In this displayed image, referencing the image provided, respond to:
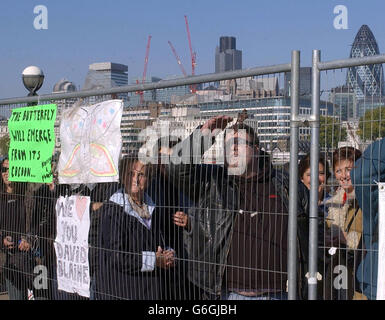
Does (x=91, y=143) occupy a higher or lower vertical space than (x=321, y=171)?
higher

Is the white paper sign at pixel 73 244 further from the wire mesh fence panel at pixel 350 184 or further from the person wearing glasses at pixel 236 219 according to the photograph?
the wire mesh fence panel at pixel 350 184

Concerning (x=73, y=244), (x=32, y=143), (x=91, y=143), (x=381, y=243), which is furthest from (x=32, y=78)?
(x=381, y=243)

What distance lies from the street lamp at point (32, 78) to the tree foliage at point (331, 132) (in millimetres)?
3771

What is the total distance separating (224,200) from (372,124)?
1.15 meters

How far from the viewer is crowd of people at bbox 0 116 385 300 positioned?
3.96 m

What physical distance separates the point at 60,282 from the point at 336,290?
108 inches

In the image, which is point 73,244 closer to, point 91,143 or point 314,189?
point 91,143

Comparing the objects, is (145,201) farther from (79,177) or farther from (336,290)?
(336,290)

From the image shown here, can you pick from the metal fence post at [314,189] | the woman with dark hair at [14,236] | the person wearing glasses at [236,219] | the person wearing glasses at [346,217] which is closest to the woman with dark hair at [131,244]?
the person wearing glasses at [236,219]

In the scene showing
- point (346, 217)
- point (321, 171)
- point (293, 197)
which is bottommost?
point (346, 217)

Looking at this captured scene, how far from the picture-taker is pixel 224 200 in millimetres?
4520

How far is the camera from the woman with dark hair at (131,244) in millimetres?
5035

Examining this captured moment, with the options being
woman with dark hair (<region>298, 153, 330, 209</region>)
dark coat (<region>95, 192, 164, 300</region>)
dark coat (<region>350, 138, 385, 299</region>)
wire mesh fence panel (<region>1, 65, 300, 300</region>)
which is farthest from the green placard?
dark coat (<region>350, 138, 385, 299</region>)

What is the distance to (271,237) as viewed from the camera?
4.28m
